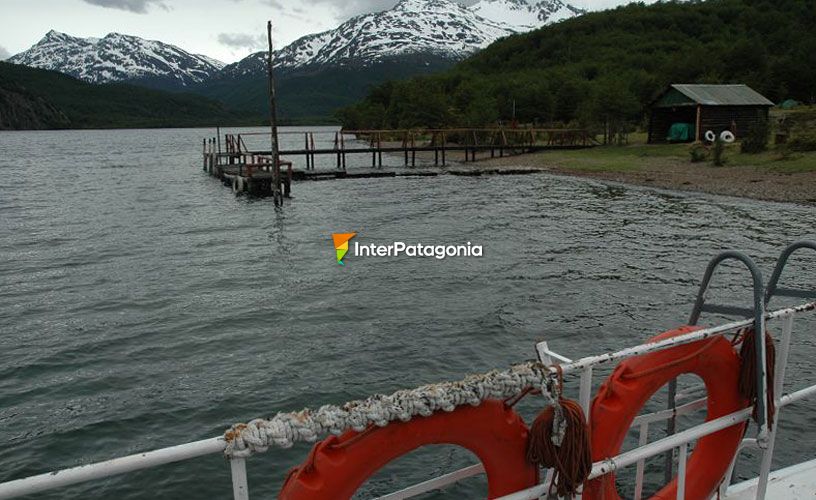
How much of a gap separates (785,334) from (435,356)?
794 cm

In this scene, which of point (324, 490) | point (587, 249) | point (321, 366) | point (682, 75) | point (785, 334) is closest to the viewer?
point (324, 490)

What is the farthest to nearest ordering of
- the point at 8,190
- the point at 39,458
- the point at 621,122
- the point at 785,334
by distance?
the point at 621,122, the point at 8,190, the point at 39,458, the point at 785,334

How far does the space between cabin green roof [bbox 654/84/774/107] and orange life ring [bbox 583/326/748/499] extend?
4913 centimetres

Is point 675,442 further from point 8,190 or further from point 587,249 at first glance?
point 8,190

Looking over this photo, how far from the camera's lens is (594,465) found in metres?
3.51

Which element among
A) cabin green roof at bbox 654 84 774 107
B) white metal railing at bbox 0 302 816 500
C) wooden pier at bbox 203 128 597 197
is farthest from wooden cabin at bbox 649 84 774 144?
white metal railing at bbox 0 302 816 500

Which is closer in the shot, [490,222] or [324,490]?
[324,490]

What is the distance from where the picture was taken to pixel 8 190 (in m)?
42.9

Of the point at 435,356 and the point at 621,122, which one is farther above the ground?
the point at 621,122

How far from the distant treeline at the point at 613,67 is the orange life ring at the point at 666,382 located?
54.6m

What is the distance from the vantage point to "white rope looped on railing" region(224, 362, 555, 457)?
8.77ft

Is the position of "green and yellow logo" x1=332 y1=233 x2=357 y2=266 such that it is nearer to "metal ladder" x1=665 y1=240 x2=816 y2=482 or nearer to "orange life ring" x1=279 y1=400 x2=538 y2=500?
"metal ladder" x1=665 y1=240 x2=816 y2=482

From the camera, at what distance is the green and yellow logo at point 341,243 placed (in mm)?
21120

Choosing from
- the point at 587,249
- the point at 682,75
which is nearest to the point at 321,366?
the point at 587,249
